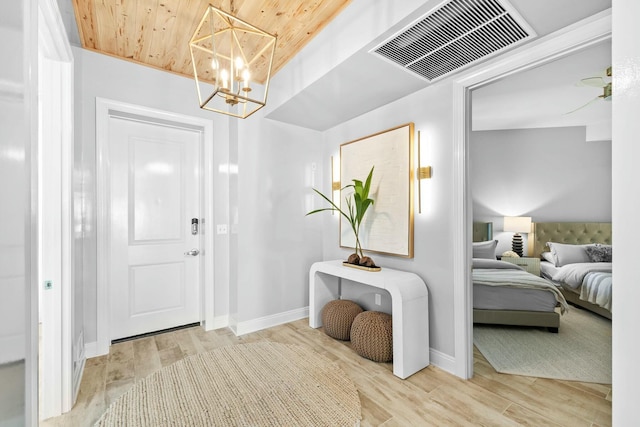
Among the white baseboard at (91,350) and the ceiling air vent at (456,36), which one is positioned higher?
the ceiling air vent at (456,36)

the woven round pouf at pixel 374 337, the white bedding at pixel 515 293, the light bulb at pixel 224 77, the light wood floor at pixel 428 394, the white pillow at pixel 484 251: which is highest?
the light bulb at pixel 224 77

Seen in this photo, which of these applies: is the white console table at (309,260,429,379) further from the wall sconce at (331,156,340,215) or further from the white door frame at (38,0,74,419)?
the white door frame at (38,0,74,419)

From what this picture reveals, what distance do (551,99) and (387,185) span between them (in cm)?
263

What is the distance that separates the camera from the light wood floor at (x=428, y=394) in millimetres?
1635

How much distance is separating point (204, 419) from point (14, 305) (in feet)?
4.02

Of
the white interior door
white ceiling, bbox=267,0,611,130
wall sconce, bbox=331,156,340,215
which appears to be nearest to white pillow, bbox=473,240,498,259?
wall sconce, bbox=331,156,340,215

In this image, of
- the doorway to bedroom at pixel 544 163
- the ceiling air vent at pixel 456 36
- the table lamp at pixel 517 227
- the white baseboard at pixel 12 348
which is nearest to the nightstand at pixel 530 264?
the doorway to bedroom at pixel 544 163

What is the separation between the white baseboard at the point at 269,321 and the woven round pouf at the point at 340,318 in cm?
49

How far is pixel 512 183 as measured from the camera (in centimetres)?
474

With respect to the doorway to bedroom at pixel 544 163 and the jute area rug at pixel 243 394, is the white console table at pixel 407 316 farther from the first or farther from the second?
the doorway to bedroom at pixel 544 163

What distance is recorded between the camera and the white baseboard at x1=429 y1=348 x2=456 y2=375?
6.85 ft

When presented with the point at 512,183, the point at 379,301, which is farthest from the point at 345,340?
the point at 512,183

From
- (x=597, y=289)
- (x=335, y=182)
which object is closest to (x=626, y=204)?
(x=335, y=182)

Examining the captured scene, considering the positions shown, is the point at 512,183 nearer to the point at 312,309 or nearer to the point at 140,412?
the point at 312,309
